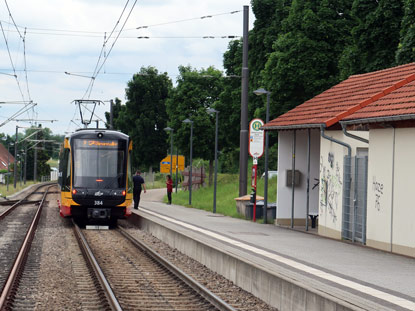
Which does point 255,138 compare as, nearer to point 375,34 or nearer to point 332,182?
point 332,182

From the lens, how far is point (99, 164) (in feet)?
77.7

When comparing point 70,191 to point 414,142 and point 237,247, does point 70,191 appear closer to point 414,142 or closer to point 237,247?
point 237,247

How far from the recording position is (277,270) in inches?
442

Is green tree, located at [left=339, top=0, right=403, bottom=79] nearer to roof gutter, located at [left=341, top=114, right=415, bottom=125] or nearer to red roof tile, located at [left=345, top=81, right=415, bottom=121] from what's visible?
red roof tile, located at [left=345, top=81, right=415, bottom=121]

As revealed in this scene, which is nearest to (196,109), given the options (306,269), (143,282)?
(143,282)

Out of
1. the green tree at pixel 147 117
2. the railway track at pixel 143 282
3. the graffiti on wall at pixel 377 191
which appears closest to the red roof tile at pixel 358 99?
the graffiti on wall at pixel 377 191

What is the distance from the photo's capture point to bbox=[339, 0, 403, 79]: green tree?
33875mm

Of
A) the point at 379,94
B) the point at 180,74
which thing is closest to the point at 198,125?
the point at 180,74

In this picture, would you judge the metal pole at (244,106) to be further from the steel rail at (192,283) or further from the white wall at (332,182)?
the steel rail at (192,283)

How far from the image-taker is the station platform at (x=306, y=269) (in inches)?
353

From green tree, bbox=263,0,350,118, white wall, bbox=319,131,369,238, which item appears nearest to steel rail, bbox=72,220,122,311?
white wall, bbox=319,131,369,238

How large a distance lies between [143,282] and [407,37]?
20.1 m

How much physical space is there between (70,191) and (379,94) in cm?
1009

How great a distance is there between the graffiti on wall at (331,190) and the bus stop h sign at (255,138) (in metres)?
4.46
